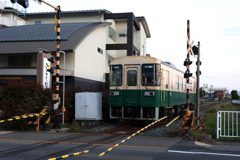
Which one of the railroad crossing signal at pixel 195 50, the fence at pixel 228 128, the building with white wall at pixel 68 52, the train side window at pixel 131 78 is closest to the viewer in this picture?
the fence at pixel 228 128

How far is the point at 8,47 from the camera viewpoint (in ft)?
74.6

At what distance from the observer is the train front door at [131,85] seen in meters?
13.5

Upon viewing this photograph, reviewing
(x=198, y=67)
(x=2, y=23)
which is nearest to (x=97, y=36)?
(x=198, y=67)

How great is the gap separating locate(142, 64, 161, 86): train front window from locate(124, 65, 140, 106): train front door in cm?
34

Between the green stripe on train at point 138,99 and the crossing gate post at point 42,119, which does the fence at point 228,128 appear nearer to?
the green stripe on train at point 138,99

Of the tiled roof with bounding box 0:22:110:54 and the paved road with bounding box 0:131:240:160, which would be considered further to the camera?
the tiled roof with bounding box 0:22:110:54

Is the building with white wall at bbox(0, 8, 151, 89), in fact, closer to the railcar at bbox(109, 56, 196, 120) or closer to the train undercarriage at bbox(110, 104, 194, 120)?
the railcar at bbox(109, 56, 196, 120)

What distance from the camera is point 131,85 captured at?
13.7 metres

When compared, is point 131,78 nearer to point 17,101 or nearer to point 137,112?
point 137,112

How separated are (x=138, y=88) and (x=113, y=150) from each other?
18.9 ft

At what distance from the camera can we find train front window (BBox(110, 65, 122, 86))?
45.9 feet

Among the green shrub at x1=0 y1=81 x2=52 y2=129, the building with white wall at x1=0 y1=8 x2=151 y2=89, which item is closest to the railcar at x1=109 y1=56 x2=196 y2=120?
the green shrub at x1=0 y1=81 x2=52 y2=129

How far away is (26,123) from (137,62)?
19.5 ft

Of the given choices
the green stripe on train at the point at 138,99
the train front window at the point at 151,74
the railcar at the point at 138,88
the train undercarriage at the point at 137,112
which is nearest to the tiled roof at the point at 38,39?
the railcar at the point at 138,88
